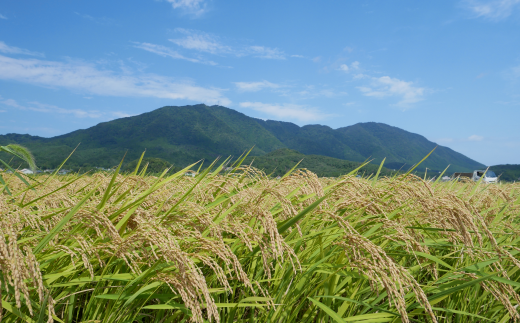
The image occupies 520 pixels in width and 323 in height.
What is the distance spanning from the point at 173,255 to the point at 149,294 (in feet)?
1.76

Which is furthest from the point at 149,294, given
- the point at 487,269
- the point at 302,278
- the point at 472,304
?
the point at 487,269

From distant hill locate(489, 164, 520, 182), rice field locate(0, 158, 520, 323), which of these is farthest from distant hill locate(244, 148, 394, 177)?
distant hill locate(489, 164, 520, 182)

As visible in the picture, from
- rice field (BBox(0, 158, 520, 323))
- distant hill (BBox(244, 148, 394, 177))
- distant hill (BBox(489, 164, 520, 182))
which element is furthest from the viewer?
distant hill (BBox(489, 164, 520, 182))

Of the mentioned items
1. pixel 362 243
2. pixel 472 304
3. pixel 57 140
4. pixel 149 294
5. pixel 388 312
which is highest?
pixel 57 140

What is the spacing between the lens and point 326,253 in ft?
6.70

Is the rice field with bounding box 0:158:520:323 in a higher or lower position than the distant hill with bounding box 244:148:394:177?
lower

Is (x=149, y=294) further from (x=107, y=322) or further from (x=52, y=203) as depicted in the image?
(x=52, y=203)

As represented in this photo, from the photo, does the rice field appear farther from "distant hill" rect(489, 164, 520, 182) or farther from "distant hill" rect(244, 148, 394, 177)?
"distant hill" rect(489, 164, 520, 182)

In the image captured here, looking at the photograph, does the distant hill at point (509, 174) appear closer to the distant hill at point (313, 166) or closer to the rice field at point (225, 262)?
the distant hill at point (313, 166)

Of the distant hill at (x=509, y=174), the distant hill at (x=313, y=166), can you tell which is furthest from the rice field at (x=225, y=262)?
the distant hill at (x=509, y=174)

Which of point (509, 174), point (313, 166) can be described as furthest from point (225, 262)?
point (313, 166)

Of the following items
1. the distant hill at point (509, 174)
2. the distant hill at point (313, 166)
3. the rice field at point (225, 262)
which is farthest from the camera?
the distant hill at point (509, 174)

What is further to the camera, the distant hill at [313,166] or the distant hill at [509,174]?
the distant hill at [509,174]

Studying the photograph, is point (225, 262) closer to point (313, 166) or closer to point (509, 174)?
point (509, 174)
